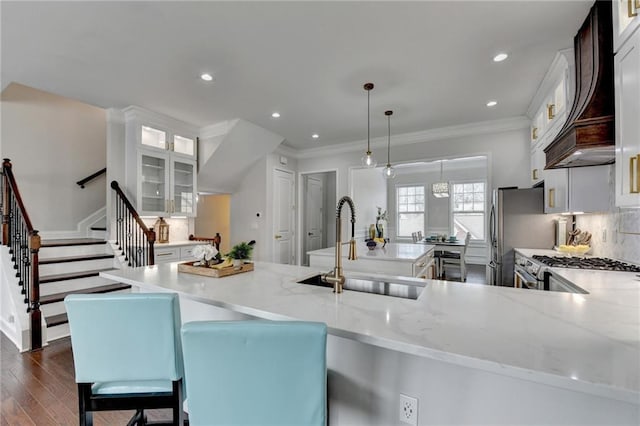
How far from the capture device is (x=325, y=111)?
4035 mm

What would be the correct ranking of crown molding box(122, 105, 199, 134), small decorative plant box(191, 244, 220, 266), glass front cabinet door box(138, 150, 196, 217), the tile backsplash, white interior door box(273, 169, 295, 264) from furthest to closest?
white interior door box(273, 169, 295, 264), glass front cabinet door box(138, 150, 196, 217), crown molding box(122, 105, 199, 134), the tile backsplash, small decorative plant box(191, 244, 220, 266)

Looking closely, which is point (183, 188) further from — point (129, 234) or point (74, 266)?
point (74, 266)

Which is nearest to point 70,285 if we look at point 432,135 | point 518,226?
point 518,226

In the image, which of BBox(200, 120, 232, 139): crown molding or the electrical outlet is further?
BBox(200, 120, 232, 139): crown molding

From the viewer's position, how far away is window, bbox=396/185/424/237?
8.75 meters

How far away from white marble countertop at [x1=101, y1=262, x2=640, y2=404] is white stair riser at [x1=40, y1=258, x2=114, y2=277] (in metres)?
2.58

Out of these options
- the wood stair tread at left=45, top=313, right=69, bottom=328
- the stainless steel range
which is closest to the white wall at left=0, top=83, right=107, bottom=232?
the wood stair tread at left=45, top=313, right=69, bottom=328

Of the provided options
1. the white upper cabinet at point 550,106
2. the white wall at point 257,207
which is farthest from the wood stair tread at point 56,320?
the white upper cabinet at point 550,106

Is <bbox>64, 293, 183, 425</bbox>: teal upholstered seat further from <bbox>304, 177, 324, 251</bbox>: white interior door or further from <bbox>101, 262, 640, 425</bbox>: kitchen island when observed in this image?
<bbox>304, 177, 324, 251</bbox>: white interior door

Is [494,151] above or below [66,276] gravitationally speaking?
above

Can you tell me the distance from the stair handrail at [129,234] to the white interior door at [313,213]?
340 centimetres

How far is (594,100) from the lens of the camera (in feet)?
6.38

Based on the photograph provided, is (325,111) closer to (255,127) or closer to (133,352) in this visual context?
(255,127)

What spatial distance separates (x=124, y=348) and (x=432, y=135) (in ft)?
16.3
